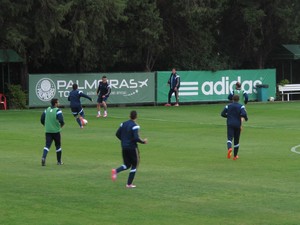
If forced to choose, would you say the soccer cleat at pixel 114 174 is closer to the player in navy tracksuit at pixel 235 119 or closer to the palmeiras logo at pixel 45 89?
the player in navy tracksuit at pixel 235 119

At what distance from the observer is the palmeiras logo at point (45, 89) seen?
4603 cm

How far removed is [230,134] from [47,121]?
551cm

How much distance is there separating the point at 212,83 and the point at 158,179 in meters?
33.1

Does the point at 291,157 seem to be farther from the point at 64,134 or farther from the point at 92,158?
the point at 64,134

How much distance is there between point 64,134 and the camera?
102ft

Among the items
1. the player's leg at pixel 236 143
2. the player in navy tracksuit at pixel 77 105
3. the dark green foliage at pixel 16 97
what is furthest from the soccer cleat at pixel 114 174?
the dark green foliage at pixel 16 97

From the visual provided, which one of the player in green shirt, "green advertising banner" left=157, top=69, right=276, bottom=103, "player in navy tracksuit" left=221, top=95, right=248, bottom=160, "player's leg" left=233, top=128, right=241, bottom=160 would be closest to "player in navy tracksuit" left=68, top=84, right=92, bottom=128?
"player in navy tracksuit" left=221, top=95, right=248, bottom=160

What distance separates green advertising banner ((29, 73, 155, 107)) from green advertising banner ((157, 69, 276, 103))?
0.88 m

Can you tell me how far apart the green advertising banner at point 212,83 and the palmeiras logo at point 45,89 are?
696 centimetres

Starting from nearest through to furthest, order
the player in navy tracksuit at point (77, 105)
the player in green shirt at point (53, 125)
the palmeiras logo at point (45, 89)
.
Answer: the player in green shirt at point (53, 125), the player in navy tracksuit at point (77, 105), the palmeiras logo at point (45, 89)

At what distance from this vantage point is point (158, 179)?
19.0 metres

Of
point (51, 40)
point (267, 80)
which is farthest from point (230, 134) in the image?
point (267, 80)

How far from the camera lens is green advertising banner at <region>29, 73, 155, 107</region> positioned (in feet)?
151

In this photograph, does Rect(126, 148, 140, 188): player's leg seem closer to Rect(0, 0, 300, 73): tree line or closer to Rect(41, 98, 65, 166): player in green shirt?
Rect(41, 98, 65, 166): player in green shirt
